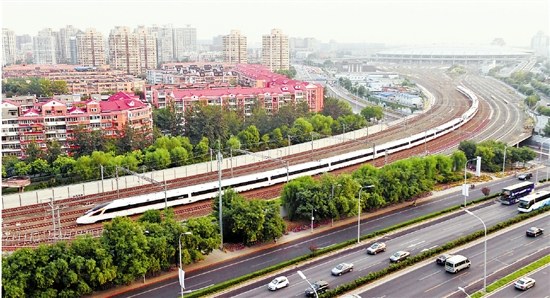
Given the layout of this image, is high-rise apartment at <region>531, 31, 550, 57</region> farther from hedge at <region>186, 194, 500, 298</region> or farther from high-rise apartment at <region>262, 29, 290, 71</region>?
hedge at <region>186, 194, 500, 298</region>

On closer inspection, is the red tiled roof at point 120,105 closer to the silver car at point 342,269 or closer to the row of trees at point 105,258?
the row of trees at point 105,258

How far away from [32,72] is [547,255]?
64.2m

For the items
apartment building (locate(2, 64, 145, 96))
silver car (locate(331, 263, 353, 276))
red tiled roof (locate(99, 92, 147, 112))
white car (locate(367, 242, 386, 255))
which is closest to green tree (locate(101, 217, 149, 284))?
silver car (locate(331, 263, 353, 276))

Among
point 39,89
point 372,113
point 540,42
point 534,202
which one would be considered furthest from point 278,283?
point 540,42

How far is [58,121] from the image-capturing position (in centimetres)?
3234

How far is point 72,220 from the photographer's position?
813 inches

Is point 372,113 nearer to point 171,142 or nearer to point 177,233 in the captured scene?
point 171,142

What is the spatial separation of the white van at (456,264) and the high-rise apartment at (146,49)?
7196 cm

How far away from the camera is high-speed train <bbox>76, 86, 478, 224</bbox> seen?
65.7 ft

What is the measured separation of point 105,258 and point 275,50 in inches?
3012

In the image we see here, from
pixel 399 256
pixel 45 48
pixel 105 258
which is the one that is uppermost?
pixel 45 48

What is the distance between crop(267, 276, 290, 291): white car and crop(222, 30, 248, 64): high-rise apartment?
79585 millimetres

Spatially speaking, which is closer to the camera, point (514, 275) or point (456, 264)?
point (514, 275)

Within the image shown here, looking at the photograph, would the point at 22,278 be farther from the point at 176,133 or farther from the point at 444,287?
the point at 176,133
